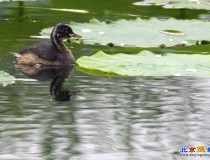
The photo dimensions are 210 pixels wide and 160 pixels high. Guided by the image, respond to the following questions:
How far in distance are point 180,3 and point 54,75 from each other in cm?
671

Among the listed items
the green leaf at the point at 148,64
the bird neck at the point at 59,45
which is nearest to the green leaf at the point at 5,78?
the green leaf at the point at 148,64

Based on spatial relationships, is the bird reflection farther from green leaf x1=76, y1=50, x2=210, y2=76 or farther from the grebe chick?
green leaf x1=76, y1=50, x2=210, y2=76

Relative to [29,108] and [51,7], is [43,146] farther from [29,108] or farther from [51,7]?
[51,7]

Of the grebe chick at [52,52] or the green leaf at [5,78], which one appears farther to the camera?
the grebe chick at [52,52]

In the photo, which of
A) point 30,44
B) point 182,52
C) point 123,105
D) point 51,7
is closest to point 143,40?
point 182,52

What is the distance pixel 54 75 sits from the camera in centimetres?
1005

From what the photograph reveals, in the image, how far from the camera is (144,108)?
7.96m

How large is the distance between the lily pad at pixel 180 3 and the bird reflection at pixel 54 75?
5837mm

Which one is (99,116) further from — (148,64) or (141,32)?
(141,32)

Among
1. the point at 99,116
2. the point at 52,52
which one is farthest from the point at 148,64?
the point at 99,116

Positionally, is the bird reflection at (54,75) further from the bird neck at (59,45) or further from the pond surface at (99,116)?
the bird neck at (59,45)

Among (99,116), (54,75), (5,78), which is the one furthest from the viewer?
(54,75)

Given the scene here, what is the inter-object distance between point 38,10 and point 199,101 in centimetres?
768

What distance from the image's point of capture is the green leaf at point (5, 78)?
8.75 m
